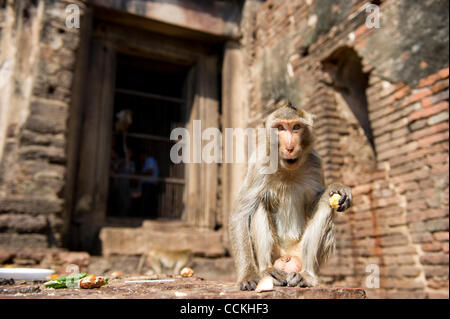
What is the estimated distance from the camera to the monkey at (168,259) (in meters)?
5.79

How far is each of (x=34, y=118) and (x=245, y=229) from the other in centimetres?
408

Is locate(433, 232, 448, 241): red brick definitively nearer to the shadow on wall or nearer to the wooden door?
the shadow on wall

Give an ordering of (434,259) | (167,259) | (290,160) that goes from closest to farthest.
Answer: (290,160), (434,259), (167,259)

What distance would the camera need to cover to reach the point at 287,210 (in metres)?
2.93

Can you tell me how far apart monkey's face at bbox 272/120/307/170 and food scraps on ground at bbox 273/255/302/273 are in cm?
61

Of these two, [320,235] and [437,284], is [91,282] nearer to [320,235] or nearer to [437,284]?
[320,235]

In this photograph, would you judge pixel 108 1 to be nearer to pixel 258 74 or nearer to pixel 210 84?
pixel 210 84

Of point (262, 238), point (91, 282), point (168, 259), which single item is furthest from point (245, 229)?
point (168, 259)

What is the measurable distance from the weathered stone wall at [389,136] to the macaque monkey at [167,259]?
2.02 meters

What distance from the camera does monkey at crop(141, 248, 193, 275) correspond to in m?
5.79

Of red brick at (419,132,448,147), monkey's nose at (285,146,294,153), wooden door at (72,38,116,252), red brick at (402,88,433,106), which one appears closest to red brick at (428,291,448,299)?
red brick at (419,132,448,147)

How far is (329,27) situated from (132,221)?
4.42 metres

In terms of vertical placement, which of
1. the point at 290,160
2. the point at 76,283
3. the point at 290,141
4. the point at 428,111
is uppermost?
the point at 428,111
